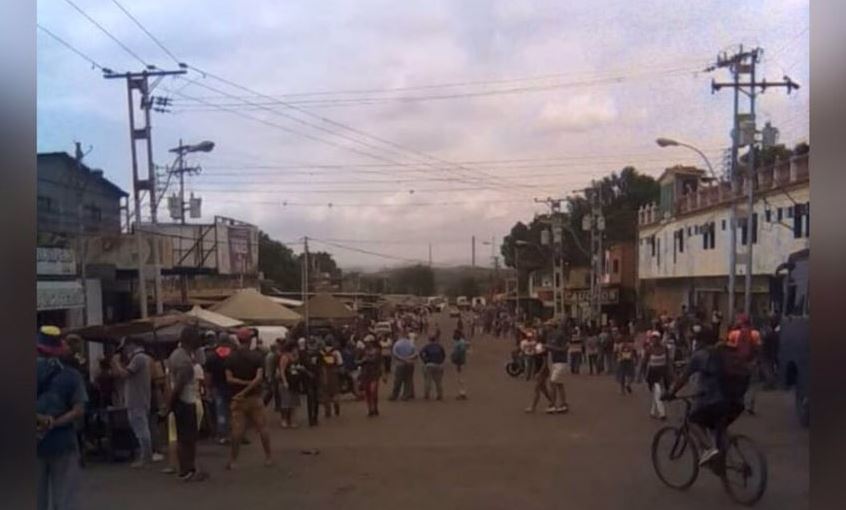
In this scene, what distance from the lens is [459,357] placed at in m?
2.97

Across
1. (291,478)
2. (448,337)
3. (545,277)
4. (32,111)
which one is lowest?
(291,478)

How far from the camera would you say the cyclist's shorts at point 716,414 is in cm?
277

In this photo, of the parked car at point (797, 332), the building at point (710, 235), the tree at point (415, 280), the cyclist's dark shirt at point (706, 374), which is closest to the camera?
the parked car at point (797, 332)

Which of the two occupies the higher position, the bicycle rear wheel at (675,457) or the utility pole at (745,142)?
the utility pole at (745,142)

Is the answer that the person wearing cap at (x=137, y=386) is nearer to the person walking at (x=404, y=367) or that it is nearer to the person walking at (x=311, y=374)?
the person walking at (x=311, y=374)

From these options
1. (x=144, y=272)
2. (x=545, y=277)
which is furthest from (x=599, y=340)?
(x=144, y=272)

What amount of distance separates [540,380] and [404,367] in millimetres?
469

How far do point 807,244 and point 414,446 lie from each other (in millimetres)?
1374

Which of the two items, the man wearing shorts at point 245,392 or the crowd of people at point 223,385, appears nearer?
the crowd of people at point 223,385

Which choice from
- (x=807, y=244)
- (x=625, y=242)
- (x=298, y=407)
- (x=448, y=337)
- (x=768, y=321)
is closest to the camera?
(x=807, y=244)

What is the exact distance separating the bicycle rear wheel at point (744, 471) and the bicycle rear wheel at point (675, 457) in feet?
0.34

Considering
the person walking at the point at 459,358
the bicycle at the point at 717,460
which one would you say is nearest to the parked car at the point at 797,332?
A: the bicycle at the point at 717,460

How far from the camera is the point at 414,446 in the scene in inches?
114

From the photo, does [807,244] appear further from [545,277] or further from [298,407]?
[298,407]
